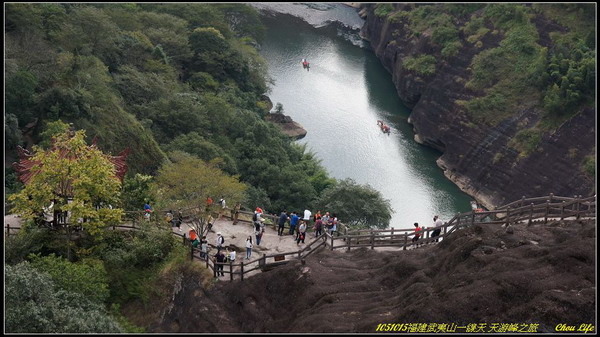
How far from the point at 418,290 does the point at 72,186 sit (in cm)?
1374

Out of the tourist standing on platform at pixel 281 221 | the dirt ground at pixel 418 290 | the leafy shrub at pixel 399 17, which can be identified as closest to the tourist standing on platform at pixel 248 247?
the dirt ground at pixel 418 290

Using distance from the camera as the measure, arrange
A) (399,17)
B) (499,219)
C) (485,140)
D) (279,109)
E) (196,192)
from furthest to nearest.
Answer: (399,17) → (279,109) → (485,140) → (196,192) → (499,219)

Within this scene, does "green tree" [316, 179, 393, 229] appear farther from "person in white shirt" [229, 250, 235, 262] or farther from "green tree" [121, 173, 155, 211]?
"person in white shirt" [229, 250, 235, 262]

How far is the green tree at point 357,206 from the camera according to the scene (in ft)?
165

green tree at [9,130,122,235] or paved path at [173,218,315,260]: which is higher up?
green tree at [9,130,122,235]

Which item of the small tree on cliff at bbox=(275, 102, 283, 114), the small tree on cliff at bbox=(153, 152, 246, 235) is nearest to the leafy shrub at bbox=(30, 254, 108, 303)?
the small tree on cliff at bbox=(153, 152, 246, 235)

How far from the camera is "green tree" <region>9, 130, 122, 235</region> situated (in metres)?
27.3

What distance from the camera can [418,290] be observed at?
23469 mm

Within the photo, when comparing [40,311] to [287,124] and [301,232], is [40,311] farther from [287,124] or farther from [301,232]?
[287,124]

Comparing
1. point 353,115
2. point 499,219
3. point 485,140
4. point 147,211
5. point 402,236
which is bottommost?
point 353,115

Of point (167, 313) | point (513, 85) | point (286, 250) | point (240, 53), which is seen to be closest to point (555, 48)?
point (513, 85)

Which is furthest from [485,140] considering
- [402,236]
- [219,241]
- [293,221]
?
[219,241]

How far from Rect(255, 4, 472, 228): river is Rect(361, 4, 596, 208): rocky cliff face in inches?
74.9

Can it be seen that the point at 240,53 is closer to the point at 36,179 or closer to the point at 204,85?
the point at 204,85
